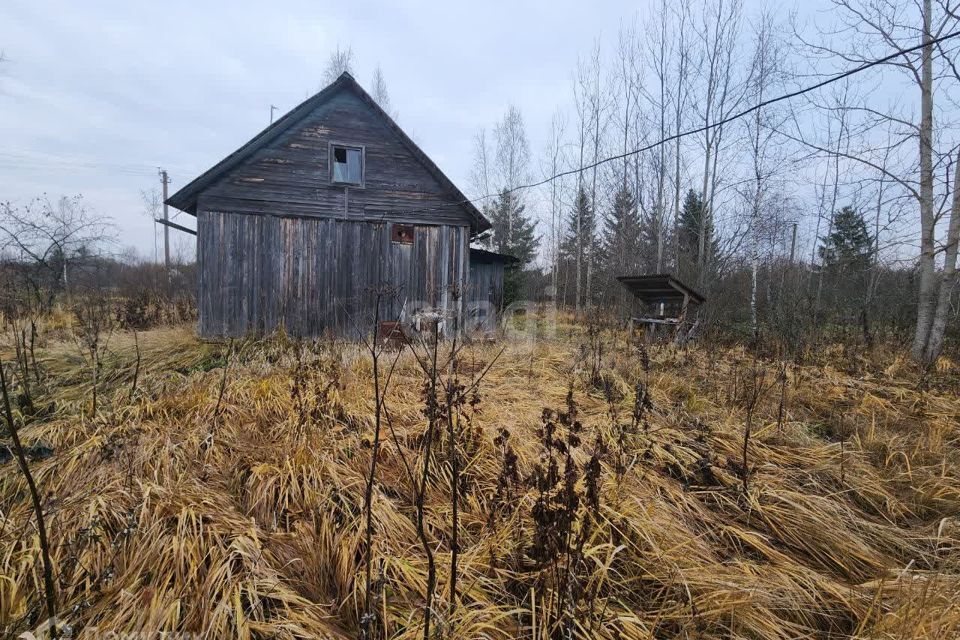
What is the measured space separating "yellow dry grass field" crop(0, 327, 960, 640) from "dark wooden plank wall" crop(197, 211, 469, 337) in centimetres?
439

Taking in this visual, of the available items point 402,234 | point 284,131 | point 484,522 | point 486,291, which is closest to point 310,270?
point 402,234

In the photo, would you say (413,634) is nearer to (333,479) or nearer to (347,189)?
(333,479)

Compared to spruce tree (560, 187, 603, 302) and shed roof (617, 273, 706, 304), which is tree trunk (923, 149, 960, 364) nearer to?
shed roof (617, 273, 706, 304)

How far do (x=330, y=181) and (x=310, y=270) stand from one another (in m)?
2.07

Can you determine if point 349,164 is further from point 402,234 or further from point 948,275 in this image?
point 948,275

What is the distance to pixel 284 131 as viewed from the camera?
8367 millimetres

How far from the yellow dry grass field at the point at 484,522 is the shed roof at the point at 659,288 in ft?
15.9

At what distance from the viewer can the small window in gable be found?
9289 millimetres

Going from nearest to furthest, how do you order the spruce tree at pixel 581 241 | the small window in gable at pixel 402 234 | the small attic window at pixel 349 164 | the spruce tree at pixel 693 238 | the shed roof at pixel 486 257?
1. the small attic window at pixel 349 164
2. the small window in gable at pixel 402 234
3. the shed roof at pixel 486 257
4. the spruce tree at pixel 693 238
5. the spruce tree at pixel 581 241

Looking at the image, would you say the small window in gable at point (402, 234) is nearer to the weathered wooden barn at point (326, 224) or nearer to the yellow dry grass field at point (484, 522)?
the weathered wooden barn at point (326, 224)

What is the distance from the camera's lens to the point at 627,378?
539cm

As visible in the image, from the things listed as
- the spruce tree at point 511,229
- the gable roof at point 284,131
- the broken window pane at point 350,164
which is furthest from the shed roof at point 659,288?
the spruce tree at point 511,229

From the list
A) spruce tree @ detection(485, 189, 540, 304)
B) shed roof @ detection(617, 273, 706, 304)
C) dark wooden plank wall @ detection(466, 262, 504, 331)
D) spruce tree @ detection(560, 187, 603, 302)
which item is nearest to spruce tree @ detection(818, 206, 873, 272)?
shed roof @ detection(617, 273, 706, 304)

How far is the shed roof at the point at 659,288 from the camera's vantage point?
8648 mm
